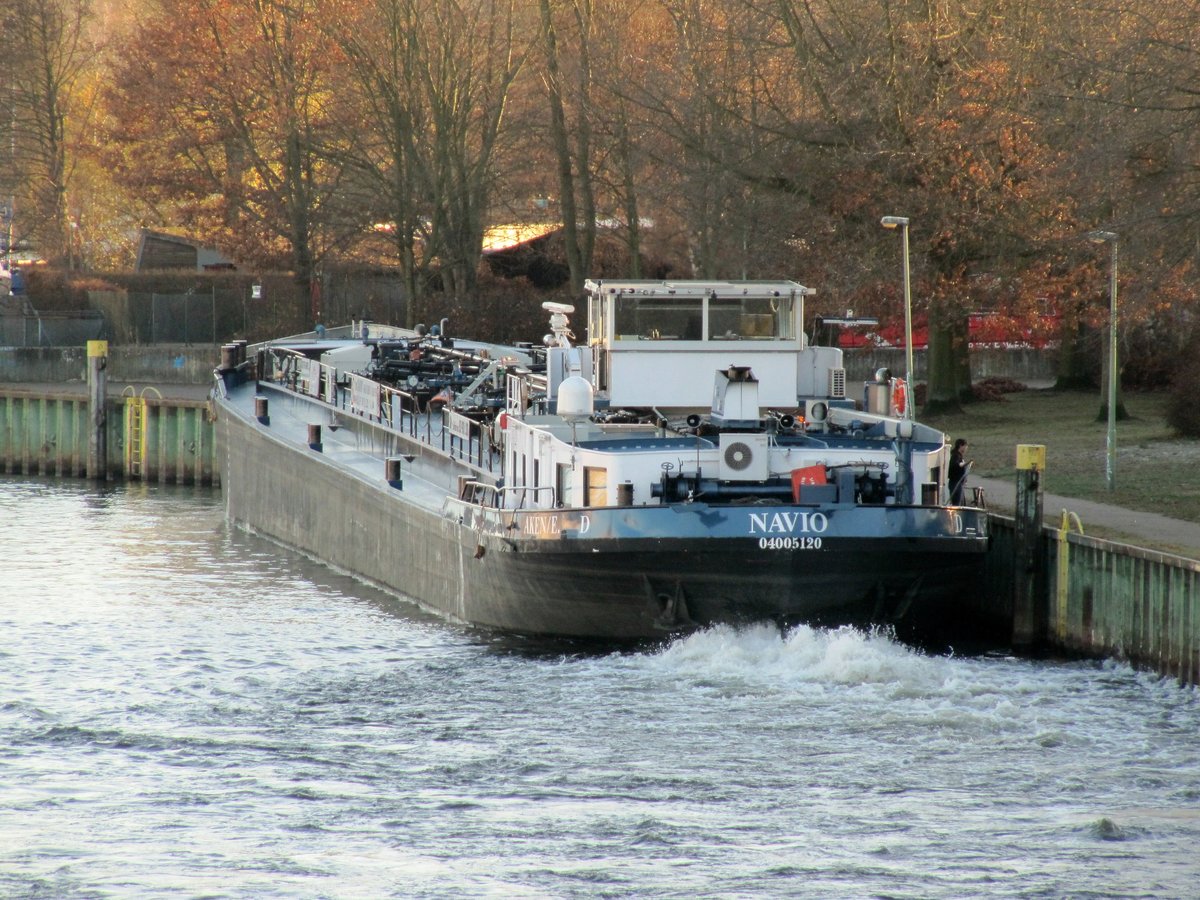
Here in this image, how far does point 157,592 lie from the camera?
92.9 feet

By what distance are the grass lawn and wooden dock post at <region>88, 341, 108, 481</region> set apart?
67.9 ft

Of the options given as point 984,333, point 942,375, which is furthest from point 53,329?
point 942,375

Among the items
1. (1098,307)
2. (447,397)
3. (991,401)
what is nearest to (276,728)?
(447,397)

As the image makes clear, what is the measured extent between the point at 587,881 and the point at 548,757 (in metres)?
3.40

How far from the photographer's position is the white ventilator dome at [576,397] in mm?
23062

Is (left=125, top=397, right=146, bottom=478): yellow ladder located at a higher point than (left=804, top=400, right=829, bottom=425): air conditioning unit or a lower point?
lower

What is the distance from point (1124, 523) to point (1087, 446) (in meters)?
10.4

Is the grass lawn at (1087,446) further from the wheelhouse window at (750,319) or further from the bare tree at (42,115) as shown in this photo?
the bare tree at (42,115)

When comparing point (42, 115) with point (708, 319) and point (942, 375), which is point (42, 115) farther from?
point (708, 319)

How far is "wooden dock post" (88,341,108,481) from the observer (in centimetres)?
4628

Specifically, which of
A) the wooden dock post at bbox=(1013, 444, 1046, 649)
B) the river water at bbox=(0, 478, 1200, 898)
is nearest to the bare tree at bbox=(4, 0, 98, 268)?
the river water at bbox=(0, 478, 1200, 898)

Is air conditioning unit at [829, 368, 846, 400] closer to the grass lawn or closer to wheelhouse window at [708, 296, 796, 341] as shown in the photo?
wheelhouse window at [708, 296, 796, 341]

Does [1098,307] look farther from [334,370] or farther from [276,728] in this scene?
[276,728]

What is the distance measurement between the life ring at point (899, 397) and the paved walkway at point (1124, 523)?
2272 millimetres
